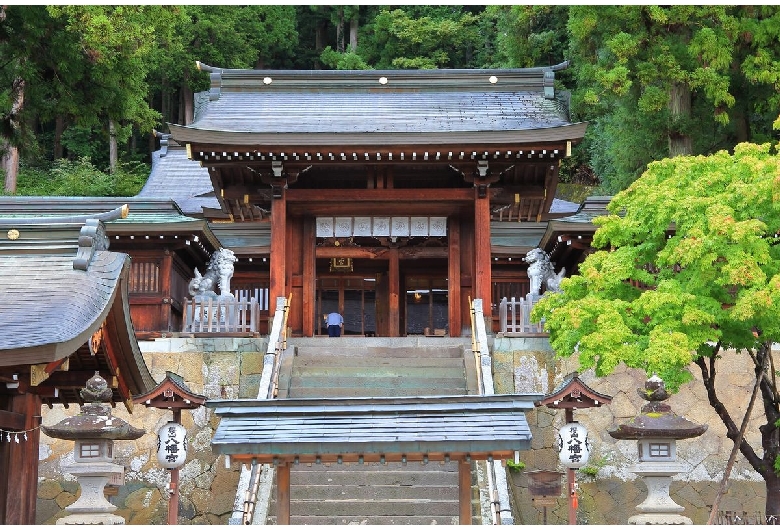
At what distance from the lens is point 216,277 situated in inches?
826

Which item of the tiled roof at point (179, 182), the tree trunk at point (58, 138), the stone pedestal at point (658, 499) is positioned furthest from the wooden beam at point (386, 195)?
the tree trunk at point (58, 138)

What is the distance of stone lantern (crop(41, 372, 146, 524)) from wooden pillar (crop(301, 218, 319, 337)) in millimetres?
10866

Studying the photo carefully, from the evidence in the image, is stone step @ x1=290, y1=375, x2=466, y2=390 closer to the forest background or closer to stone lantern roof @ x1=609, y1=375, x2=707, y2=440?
stone lantern roof @ x1=609, y1=375, x2=707, y2=440

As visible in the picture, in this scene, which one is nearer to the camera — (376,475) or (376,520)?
(376,520)

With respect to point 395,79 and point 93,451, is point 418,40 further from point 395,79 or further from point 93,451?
point 93,451

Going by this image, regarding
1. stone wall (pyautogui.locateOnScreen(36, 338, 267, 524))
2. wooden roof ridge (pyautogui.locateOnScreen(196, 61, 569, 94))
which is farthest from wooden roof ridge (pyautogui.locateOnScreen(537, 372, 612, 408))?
wooden roof ridge (pyautogui.locateOnScreen(196, 61, 569, 94))

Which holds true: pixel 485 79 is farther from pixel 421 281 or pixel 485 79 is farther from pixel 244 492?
pixel 244 492

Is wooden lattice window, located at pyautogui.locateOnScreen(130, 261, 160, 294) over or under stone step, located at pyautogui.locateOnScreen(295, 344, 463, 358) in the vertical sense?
over

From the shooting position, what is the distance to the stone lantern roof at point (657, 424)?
38.4 feet

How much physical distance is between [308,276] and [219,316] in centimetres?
294

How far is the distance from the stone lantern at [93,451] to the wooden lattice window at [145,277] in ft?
34.4

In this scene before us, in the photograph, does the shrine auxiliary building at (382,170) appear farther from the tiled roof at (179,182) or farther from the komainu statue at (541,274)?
the tiled roof at (179,182)

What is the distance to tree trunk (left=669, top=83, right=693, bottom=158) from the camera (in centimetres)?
2567

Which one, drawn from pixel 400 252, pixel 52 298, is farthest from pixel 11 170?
pixel 52 298
